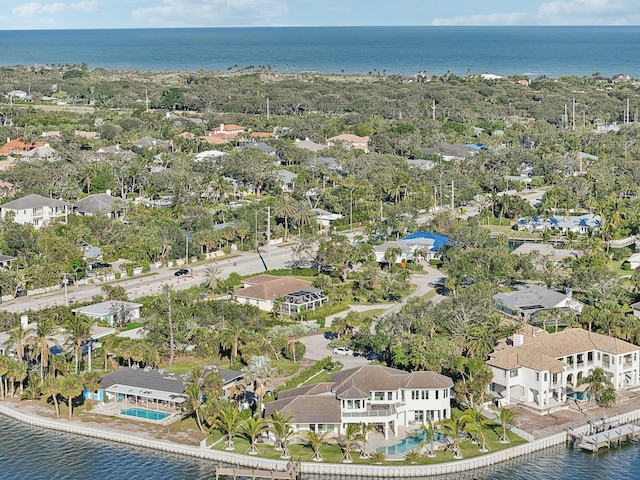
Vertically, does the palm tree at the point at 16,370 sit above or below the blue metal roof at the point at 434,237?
above

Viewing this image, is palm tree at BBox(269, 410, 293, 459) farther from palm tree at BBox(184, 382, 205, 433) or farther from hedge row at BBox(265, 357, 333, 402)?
hedge row at BBox(265, 357, 333, 402)

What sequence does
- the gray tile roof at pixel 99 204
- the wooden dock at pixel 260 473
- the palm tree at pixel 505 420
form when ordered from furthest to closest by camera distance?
1. the gray tile roof at pixel 99 204
2. the palm tree at pixel 505 420
3. the wooden dock at pixel 260 473

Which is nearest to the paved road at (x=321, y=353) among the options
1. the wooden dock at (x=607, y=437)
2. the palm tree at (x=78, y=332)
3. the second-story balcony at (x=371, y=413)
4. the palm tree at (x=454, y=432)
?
the second-story balcony at (x=371, y=413)

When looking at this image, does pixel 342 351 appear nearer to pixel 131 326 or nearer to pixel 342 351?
pixel 342 351

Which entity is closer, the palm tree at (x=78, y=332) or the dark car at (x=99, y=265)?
the palm tree at (x=78, y=332)

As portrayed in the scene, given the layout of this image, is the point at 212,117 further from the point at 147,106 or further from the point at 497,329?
the point at 497,329

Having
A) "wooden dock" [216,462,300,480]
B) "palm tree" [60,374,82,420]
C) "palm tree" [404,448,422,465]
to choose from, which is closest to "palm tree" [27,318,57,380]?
"palm tree" [60,374,82,420]

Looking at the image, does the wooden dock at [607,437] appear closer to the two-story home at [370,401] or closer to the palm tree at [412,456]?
the two-story home at [370,401]

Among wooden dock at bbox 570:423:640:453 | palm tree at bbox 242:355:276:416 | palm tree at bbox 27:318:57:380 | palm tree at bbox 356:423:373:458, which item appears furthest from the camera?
palm tree at bbox 27:318:57:380
